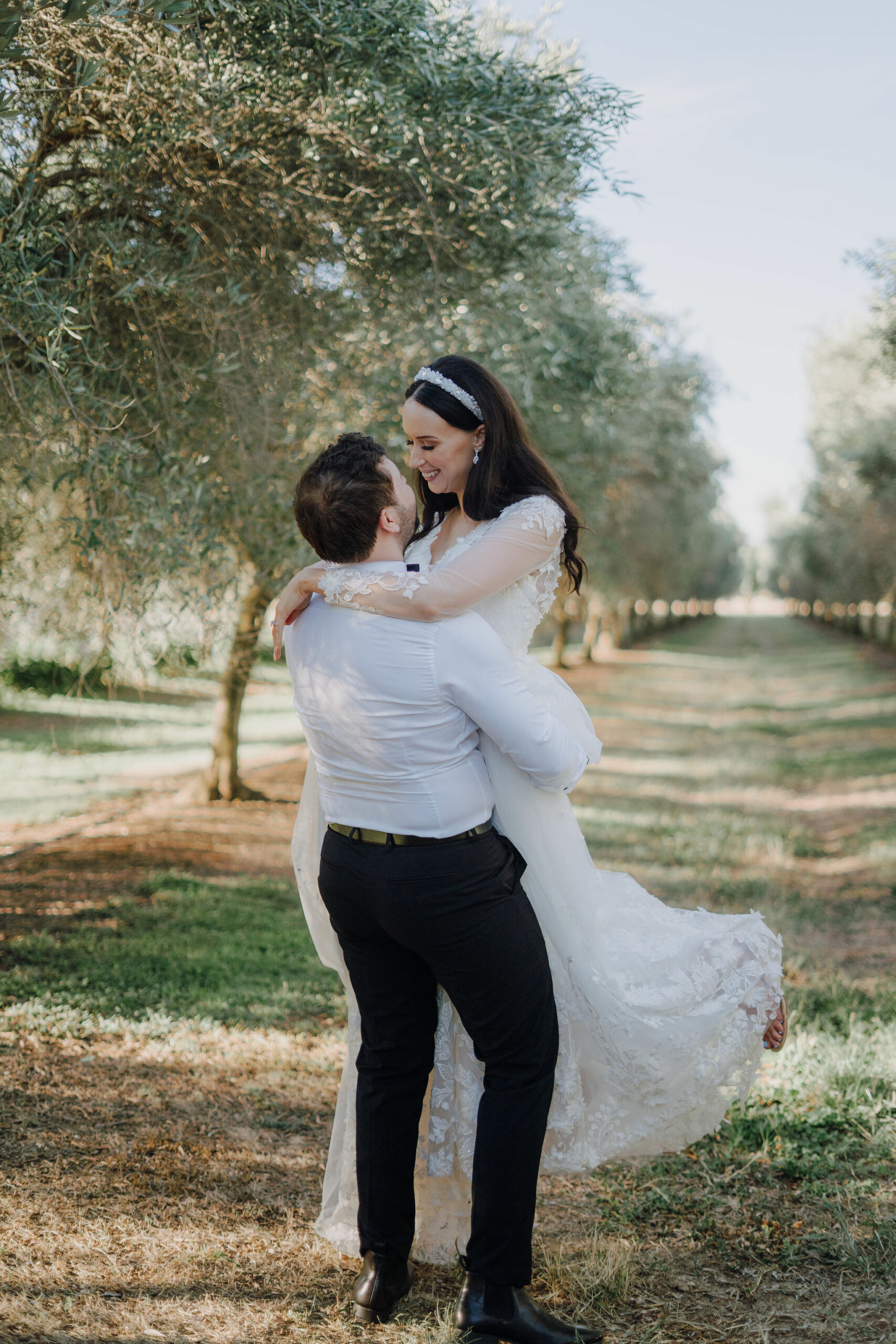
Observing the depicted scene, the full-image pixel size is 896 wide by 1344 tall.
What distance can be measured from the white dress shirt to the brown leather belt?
13mm

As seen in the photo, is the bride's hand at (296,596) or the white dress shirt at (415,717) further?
the bride's hand at (296,596)

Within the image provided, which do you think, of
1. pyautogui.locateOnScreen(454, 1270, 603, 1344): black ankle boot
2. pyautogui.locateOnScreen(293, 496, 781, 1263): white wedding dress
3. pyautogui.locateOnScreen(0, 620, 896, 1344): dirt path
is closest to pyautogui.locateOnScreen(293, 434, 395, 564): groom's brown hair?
pyautogui.locateOnScreen(293, 496, 781, 1263): white wedding dress

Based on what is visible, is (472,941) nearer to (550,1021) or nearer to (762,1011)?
(550,1021)

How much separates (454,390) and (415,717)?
2.95 feet

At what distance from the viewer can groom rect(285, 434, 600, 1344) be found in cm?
244

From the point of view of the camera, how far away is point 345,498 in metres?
2.48

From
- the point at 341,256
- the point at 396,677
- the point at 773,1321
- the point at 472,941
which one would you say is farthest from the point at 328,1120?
the point at 341,256

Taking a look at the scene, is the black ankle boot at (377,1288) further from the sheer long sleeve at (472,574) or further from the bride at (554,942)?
the sheer long sleeve at (472,574)

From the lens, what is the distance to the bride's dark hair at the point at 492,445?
2.70 metres

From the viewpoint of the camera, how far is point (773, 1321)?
2979mm

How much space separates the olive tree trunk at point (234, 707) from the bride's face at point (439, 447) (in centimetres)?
570

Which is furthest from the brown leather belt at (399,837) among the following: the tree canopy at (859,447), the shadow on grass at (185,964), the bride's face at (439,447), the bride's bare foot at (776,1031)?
the tree canopy at (859,447)

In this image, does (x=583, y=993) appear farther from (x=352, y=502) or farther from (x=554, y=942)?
(x=352, y=502)

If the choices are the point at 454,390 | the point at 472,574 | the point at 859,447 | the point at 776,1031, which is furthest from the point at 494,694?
the point at 859,447
